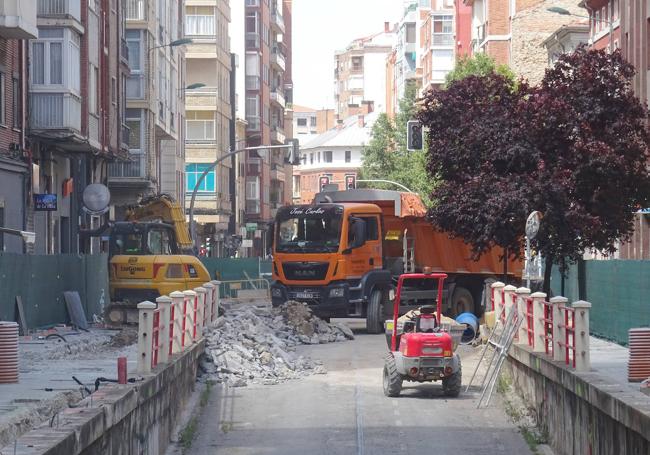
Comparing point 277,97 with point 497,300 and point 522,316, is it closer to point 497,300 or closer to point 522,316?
point 497,300

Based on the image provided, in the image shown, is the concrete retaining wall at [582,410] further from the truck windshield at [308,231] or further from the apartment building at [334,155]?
the apartment building at [334,155]

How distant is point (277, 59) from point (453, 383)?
99.5 meters

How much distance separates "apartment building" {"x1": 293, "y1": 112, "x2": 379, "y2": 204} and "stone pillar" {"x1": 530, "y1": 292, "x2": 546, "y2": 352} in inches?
5861

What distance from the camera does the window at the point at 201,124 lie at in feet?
288

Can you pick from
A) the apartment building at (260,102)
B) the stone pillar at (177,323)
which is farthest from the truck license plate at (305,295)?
the apartment building at (260,102)

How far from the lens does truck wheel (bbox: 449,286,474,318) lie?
35.2 meters

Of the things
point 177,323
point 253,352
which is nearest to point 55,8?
point 253,352

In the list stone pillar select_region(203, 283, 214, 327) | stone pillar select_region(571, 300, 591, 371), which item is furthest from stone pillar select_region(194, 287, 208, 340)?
stone pillar select_region(571, 300, 591, 371)

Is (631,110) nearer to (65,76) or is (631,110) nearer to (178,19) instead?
(65,76)

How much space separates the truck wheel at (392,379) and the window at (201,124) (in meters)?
67.6

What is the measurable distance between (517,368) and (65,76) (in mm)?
19923

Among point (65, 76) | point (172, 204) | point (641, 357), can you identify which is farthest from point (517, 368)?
point (172, 204)

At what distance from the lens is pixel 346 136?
172375 millimetres

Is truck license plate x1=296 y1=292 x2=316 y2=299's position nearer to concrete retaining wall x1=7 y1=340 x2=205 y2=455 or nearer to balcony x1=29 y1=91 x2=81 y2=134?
balcony x1=29 y1=91 x2=81 y2=134
